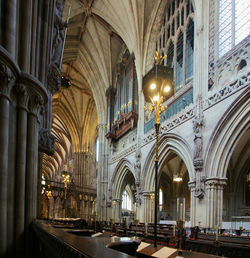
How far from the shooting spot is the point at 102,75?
24906 millimetres

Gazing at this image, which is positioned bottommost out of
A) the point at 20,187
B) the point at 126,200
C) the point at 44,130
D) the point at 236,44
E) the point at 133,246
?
the point at 126,200

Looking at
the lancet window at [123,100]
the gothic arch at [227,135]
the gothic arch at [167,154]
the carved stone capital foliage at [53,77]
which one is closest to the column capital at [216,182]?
the gothic arch at [227,135]

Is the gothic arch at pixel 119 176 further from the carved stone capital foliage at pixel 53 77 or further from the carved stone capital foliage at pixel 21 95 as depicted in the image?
the carved stone capital foliage at pixel 21 95

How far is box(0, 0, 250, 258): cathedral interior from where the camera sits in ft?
17.3

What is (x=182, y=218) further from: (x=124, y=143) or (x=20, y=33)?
(x=124, y=143)

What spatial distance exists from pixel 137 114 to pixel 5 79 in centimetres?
1452

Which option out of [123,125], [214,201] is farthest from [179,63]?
[214,201]

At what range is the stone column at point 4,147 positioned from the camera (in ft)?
15.7

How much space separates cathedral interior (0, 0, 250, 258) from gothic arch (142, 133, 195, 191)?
71 mm

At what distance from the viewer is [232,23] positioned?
1165 cm

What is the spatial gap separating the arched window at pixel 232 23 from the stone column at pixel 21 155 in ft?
28.5

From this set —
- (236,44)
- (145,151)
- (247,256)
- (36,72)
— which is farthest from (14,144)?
(145,151)

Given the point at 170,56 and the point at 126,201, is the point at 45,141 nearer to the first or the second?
the point at 170,56

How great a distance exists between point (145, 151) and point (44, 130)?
9449 millimetres
